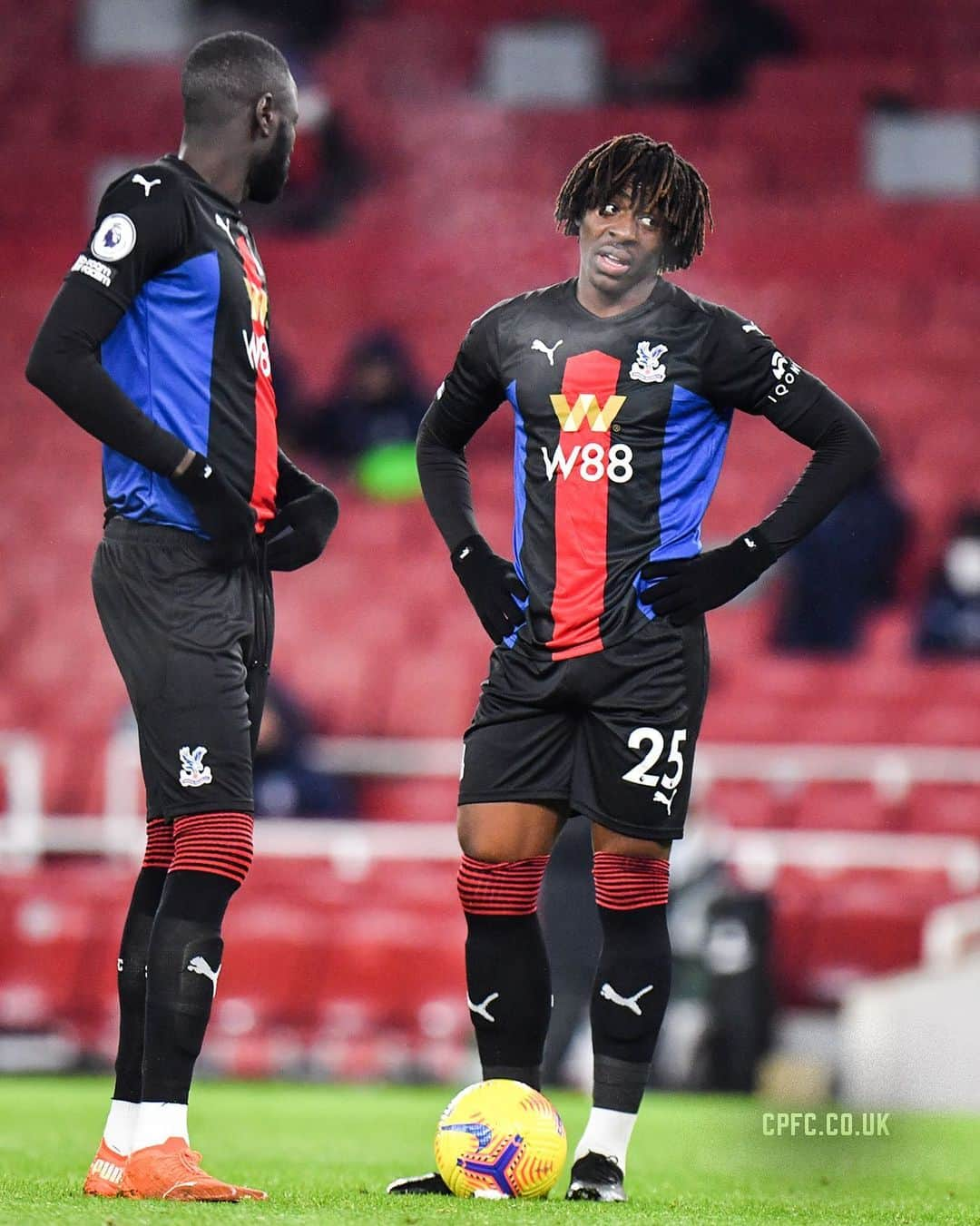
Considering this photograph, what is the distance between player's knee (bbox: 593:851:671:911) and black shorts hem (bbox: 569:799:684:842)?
45mm

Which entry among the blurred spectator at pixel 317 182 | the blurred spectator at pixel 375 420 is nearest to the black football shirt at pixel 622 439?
the blurred spectator at pixel 375 420

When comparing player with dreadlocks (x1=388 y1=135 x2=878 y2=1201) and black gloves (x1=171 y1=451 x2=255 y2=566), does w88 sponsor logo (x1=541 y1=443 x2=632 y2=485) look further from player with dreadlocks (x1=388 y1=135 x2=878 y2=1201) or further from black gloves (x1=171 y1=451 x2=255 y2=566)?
black gloves (x1=171 y1=451 x2=255 y2=566)

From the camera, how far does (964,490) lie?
12648 millimetres

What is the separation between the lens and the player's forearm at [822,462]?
391 cm

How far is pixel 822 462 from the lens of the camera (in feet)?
12.9

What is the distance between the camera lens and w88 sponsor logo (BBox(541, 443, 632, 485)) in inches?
152

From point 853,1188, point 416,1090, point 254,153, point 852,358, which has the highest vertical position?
point 852,358

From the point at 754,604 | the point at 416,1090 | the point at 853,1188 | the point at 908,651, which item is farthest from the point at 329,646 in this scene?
the point at 853,1188

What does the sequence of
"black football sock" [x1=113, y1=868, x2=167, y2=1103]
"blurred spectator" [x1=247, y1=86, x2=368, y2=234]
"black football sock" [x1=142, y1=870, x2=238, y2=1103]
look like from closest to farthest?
1. "black football sock" [x1=142, y1=870, x2=238, y2=1103]
2. "black football sock" [x1=113, y1=868, x2=167, y2=1103]
3. "blurred spectator" [x1=247, y1=86, x2=368, y2=234]

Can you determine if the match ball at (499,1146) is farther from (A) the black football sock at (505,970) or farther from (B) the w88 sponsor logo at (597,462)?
(B) the w88 sponsor logo at (597,462)

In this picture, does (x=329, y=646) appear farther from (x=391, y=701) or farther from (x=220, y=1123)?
(x=220, y=1123)

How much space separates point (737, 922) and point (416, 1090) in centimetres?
156

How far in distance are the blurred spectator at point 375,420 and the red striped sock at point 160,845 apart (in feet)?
30.6

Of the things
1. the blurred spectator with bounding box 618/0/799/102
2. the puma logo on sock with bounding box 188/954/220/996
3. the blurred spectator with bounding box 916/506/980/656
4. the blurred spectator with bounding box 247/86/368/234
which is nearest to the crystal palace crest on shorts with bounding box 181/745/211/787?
the puma logo on sock with bounding box 188/954/220/996
